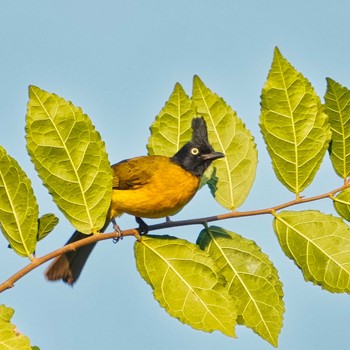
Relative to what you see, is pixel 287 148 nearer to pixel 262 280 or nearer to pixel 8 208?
pixel 262 280

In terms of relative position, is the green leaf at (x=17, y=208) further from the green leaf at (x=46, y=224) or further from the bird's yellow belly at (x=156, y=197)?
the bird's yellow belly at (x=156, y=197)

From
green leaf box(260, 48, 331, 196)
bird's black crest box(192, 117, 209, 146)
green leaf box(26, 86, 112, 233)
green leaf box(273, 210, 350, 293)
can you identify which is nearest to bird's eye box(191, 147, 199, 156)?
bird's black crest box(192, 117, 209, 146)

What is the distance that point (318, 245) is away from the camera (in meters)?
3.24

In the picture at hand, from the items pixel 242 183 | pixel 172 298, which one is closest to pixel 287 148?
pixel 242 183

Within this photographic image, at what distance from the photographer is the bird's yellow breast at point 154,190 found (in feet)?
14.7

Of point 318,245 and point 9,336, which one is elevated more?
point 318,245

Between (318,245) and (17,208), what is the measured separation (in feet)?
4.67

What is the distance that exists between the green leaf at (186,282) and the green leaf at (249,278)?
162mm

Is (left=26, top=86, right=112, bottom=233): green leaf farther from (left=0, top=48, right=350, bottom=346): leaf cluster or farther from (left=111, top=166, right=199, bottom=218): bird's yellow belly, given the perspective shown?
(left=111, top=166, right=199, bottom=218): bird's yellow belly

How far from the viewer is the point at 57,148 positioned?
3039mm

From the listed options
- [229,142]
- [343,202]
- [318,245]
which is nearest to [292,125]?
[229,142]

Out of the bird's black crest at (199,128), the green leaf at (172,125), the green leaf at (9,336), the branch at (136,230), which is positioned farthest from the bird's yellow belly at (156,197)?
the green leaf at (9,336)

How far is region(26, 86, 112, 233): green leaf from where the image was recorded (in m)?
2.97

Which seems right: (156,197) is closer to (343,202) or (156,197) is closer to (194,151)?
(194,151)
